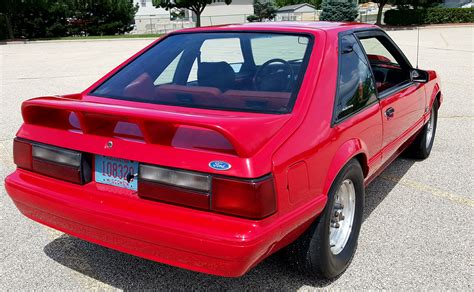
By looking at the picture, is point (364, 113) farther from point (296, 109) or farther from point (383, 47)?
point (383, 47)

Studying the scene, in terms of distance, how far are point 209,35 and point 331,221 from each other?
1.52 meters

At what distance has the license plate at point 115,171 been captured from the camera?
2326 millimetres

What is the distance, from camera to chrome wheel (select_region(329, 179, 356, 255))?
2.84 m

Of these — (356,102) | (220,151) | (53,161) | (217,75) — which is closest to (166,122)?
(220,151)

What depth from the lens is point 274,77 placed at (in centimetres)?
285

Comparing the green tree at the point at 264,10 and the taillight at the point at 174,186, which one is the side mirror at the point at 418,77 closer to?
Answer: the taillight at the point at 174,186

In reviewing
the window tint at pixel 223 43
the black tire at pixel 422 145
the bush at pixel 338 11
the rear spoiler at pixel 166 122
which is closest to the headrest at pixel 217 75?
the window tint at pixel 223 43

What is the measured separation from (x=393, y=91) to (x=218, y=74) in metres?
1.48

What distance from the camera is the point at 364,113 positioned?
301cm

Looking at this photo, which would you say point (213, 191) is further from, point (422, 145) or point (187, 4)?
point (187, 4)

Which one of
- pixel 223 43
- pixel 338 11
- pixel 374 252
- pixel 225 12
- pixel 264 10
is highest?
pixel 225 12

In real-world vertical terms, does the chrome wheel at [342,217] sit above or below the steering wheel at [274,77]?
below

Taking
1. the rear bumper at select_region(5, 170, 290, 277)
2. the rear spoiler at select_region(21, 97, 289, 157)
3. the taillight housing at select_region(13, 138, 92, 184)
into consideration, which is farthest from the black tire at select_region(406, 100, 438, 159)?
the taillight housing at select_region(13, 138, 92, 184)

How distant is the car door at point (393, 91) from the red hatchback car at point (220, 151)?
6 cm
